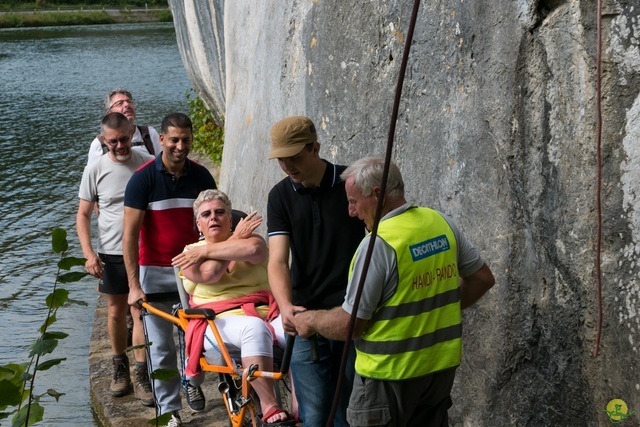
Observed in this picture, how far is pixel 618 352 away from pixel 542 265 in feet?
1.63

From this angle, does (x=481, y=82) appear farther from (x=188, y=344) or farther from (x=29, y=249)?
(x=29, y=249)

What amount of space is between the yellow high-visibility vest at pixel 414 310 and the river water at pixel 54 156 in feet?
12.1

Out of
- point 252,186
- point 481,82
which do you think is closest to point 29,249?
point 252,186

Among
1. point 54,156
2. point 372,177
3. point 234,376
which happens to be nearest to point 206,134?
point 54,156

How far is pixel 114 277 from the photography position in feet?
20.8

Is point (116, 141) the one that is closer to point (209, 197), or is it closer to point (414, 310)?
point (209, 197)

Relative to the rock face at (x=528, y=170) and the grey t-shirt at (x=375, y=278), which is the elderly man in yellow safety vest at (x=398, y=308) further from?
the rock face at (x=528, y=170)

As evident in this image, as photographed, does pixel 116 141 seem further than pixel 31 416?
Yes

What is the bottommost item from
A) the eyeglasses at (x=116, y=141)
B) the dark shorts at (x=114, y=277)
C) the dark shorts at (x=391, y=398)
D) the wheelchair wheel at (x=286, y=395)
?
the wheelchair wheel at (x=286, y=395)

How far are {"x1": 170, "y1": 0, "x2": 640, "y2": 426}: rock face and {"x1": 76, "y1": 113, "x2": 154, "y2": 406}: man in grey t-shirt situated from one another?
5.35 feet

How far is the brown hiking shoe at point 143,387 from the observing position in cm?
631

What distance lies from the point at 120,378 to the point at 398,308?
11.3ft

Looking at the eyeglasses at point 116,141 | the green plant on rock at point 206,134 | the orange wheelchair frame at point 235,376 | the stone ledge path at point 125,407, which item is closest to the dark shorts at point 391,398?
the orange wheelchair frame at point 235,376

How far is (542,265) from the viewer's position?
4.32 meters
